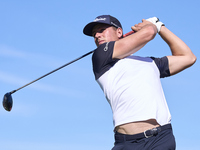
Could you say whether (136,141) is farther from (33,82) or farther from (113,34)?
(33,82)

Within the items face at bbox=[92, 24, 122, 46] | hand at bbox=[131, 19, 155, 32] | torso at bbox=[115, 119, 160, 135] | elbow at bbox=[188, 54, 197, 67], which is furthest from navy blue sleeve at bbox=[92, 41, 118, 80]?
elbow at bbox=[188, 54, 197, 67]

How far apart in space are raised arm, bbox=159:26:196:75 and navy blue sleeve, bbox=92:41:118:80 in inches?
43.4

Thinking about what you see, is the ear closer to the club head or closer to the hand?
the hand

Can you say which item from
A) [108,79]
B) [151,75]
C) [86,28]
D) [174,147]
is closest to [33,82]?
[86,28]

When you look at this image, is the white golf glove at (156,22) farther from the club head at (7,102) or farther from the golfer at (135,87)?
the club head at (7,102)

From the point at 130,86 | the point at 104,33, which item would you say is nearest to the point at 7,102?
the point at 104,33

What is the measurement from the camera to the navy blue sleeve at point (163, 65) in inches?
224

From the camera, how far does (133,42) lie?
5.14 meters

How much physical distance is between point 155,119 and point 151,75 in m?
0.67

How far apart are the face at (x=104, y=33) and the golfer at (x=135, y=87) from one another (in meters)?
0.02

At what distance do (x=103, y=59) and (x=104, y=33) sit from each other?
75 centimetres

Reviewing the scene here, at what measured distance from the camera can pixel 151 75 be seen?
5.16m

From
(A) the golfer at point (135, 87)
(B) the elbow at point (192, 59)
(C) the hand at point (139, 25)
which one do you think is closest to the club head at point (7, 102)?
(A) the golfer at point (135, 87)

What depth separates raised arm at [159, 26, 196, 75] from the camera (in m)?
5.89
